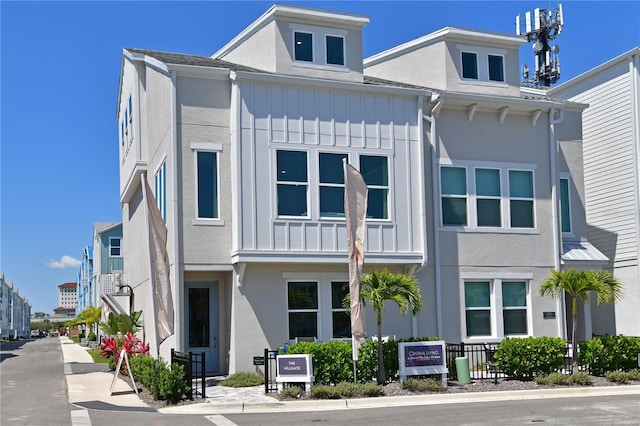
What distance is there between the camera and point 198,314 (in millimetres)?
21891

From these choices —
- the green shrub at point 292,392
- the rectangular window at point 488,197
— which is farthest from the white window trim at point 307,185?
the rectangular window at point 488,197

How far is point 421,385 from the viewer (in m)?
18.0

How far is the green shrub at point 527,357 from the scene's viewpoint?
1934cm

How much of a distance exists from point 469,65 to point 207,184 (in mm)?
9715

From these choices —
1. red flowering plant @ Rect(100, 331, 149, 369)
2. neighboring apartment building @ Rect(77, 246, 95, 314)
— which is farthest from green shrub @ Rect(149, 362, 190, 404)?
neighboring apartment building @ Rect(77, 246, 95, 314)

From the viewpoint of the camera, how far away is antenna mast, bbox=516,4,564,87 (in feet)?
140

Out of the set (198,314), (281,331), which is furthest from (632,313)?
(198,314)

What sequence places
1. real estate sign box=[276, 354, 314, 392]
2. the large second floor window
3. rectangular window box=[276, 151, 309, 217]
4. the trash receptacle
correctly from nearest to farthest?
1. real estate sign box=[276, 354, 314, 392]
2. the trash receptacle
3. rectangular window box=[276, 151, 309, 217]
4. the large second floor window

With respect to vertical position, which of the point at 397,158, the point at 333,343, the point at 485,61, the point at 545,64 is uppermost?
the point at 545,64

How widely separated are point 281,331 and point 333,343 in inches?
101

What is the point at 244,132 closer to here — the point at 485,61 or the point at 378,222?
the point at 378,222

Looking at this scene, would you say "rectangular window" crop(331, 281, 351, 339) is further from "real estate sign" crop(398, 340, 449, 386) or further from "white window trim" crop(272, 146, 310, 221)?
"real estate sign" crop(398, 340, 449, 386)

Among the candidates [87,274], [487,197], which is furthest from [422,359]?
[87,274]

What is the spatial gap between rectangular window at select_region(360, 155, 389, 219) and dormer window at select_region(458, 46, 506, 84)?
16.2ft
